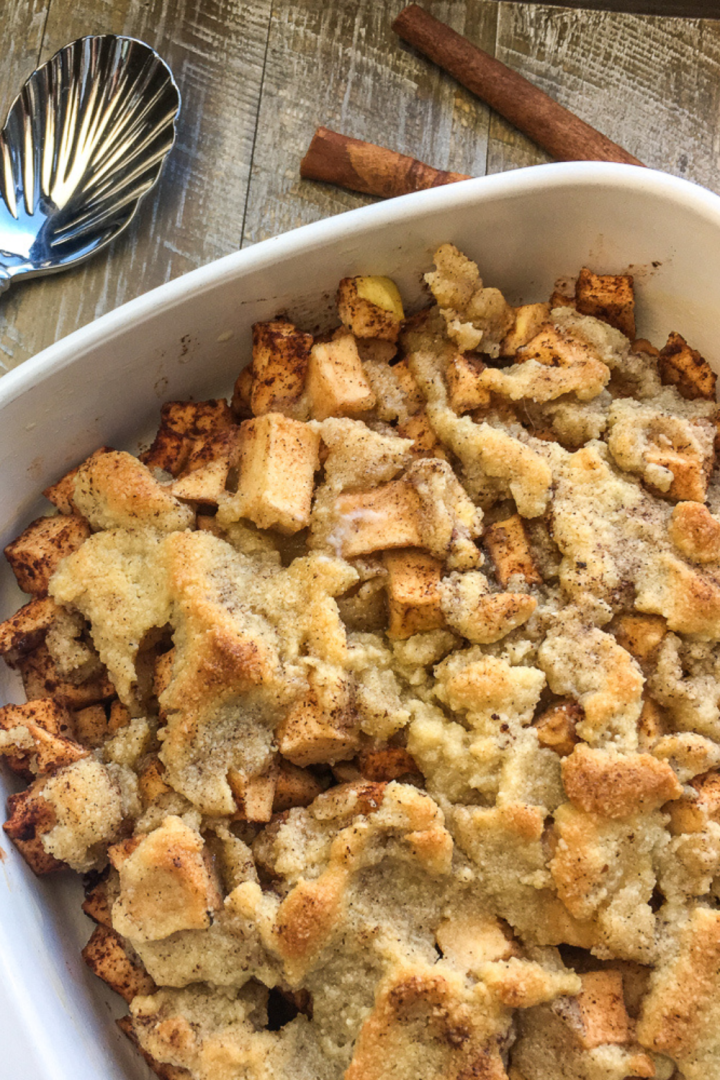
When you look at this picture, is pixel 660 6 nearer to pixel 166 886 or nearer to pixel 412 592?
pixel 412 592

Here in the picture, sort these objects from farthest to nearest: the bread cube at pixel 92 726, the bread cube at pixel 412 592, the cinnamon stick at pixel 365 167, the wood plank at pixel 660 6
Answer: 1. the wood plank at pixel 660 6
2. the cinnamon stick at pixel 365 167
3. the bread cube at pixel 92 726
4. the bread cube at pixel 412 592

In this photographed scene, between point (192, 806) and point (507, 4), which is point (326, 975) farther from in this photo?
point (507, 4)

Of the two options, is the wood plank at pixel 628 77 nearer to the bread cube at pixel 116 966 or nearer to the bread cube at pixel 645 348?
the bread cube at pixel 645 348

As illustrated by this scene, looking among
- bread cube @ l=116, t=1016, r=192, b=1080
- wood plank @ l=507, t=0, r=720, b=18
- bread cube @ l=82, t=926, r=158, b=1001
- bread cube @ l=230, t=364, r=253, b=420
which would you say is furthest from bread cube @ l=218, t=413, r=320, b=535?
wood plank @ l=507, t=0, r=720, b=18

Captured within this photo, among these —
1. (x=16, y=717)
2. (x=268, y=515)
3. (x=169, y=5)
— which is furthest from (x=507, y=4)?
(x=16, y=717)

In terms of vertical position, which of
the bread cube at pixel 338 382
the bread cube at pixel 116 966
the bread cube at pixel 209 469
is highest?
the bread cube at pixel 338 382

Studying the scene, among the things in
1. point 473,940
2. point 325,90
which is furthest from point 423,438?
point 325,90

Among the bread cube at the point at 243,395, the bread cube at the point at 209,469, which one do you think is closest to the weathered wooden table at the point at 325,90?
the bread cube at the point at 243,395

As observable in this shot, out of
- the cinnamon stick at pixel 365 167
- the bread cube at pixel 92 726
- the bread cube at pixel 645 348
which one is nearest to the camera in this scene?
the bread cube at pixel 92 726

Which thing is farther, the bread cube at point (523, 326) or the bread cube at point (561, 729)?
the bread cube at point (523, 326)
